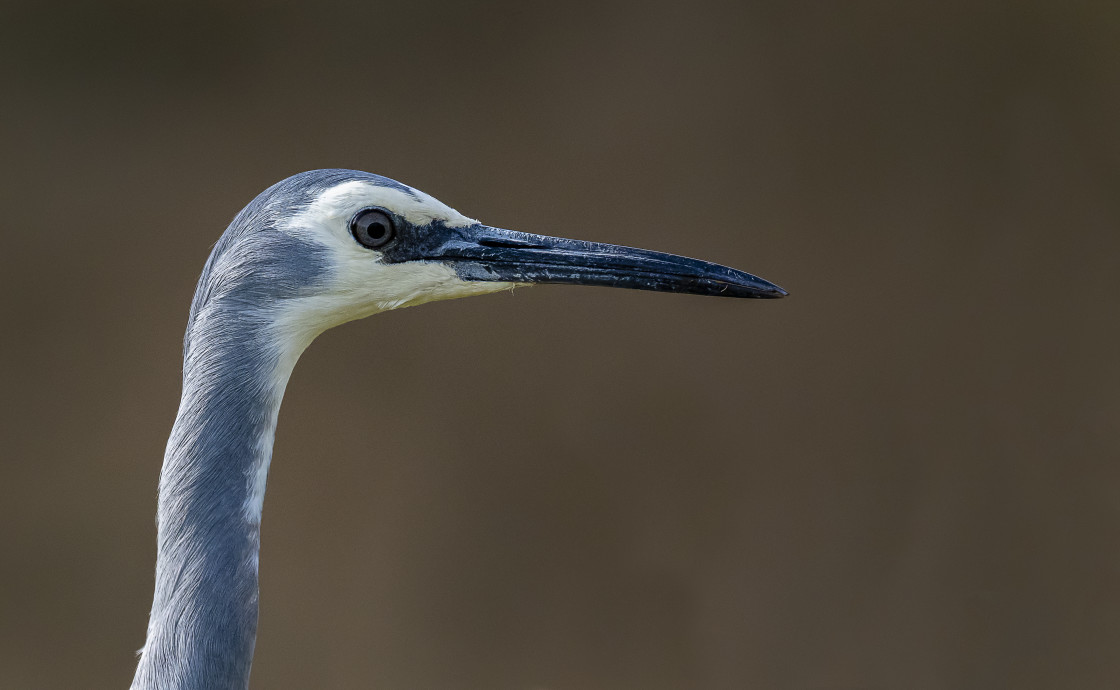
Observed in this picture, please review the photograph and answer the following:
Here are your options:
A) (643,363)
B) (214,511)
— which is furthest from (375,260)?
(643,363)

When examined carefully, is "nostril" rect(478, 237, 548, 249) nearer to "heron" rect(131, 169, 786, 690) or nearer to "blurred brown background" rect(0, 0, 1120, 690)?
"heron" rect(131, 169, 786, 690)

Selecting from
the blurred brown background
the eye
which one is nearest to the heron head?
the eye

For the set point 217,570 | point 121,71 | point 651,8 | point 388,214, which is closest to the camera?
point 217,570

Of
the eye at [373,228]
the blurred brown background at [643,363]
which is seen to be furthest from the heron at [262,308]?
the blurred brown background at [643,363]

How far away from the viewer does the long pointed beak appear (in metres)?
1.37

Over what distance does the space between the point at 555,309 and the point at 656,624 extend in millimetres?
1005

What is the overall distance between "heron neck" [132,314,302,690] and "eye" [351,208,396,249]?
17 cm

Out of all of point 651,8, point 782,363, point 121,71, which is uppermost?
point 651,8

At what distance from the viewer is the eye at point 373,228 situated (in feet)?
4.31

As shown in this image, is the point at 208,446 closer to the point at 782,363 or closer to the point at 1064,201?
the point at 782,363

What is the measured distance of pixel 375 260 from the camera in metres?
1.33

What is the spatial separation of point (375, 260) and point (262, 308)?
161 mm

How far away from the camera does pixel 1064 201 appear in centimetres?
292

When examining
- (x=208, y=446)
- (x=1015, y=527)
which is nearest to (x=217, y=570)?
(x=208, y=446)
